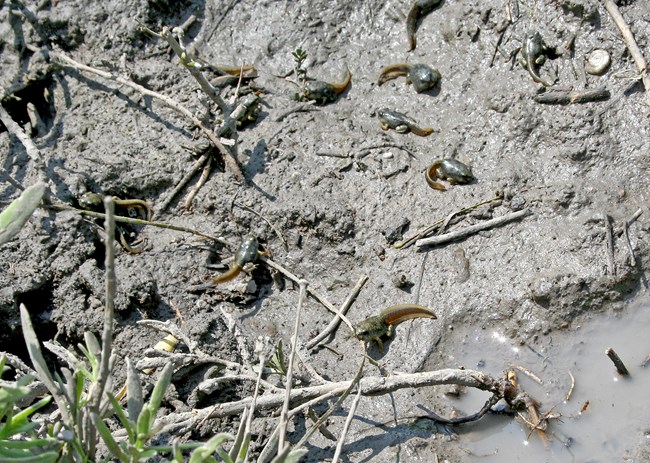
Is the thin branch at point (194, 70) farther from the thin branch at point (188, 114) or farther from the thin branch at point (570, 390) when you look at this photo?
the thin branch at point (570, 390)

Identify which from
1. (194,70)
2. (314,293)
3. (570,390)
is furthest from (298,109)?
(570,390)

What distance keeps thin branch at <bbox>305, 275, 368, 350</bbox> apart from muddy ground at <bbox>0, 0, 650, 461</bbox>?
0.04m

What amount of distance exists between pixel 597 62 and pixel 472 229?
4.92 ft

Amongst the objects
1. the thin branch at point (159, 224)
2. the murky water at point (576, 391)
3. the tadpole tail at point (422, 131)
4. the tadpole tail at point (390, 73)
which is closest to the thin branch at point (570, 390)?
the murky water at point (576, 391)

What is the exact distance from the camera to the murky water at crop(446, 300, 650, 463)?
157 inches

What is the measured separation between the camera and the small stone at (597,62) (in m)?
5.01

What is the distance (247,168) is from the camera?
5262mm

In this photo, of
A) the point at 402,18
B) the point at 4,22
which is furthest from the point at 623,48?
the point at 4,22

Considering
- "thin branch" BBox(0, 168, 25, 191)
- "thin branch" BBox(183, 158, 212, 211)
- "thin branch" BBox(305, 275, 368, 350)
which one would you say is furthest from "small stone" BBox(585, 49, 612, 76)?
"thin branch" BBox(0, 168, 25, 191)

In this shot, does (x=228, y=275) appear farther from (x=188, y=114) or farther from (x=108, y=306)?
(x=108, y=306)

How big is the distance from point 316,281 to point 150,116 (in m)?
1.90

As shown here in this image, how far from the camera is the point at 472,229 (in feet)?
15.6

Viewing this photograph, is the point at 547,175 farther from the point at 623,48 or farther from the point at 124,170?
the point at 124,170

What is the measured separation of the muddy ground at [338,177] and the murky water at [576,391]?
0.09 meters
